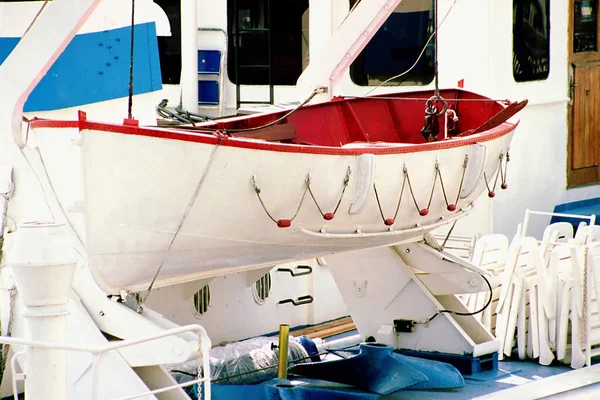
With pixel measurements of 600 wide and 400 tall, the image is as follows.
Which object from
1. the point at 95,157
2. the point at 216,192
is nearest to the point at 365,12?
the point at 216,192

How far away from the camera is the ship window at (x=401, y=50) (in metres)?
10.6

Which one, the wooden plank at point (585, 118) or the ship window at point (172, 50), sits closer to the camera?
the ship window at point (172, 50)

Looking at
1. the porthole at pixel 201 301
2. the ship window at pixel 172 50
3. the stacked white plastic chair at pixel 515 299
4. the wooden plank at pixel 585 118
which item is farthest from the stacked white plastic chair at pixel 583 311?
the ship window at pixel 172 50

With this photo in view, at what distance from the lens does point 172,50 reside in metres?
11.6

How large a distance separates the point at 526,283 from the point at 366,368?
65.1 inches

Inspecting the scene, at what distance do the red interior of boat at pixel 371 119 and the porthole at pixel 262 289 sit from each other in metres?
1.12

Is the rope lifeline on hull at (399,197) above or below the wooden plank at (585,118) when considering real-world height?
below

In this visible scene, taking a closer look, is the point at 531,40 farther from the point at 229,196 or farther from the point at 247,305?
the point at 229,196

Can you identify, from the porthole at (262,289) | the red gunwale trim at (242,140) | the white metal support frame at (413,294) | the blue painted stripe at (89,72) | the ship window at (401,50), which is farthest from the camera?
the ship window at (401,50)

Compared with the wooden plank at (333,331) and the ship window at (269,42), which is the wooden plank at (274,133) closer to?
the wooden plank at (333,331)

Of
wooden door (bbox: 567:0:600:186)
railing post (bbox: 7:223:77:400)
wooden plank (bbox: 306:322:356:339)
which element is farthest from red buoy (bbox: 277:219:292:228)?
wooden door (bbox: 567:0:600:186)

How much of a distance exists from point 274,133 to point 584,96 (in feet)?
17.4

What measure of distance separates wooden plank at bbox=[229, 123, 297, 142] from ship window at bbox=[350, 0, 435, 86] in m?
2.68

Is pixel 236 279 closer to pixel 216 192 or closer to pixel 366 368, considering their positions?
pixel 366 368
